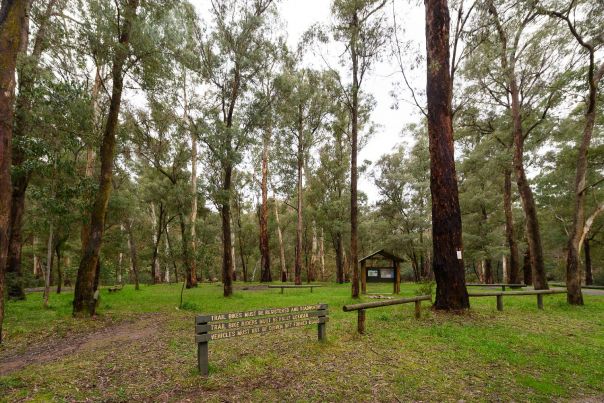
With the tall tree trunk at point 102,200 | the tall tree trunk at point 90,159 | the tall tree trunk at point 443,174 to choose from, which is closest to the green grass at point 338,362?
the tall tree trunk at point 443,174

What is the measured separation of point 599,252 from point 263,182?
1272 inches

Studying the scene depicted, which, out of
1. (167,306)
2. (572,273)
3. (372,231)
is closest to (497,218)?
(372,231)

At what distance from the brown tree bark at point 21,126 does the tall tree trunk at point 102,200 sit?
1986 mm

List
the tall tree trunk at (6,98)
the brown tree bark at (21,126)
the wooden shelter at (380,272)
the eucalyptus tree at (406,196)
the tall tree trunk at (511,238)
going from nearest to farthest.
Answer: the tall tree trunk at (6,98) < the brown tree bark at (21,126) < the wooden shelter at (380,272) < the tall tree trunk at (511,238) < the eucalyptus tree at (406,196)

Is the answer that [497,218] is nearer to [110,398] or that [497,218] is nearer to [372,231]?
[372,231]

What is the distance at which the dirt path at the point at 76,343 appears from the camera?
18.3 ft

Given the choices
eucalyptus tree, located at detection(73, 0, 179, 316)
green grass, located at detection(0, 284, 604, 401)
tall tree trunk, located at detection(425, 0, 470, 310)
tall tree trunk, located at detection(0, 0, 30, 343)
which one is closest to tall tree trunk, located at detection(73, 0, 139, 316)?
eucalyptus tree, located at detection(73, 0, 179, 316)

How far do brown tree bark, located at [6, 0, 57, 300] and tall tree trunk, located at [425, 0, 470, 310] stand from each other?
10.7 meters

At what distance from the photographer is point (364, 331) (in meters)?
6.94

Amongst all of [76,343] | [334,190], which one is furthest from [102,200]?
[334,190]

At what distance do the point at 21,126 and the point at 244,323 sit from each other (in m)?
10.3

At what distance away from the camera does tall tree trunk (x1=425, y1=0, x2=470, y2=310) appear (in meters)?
8.45

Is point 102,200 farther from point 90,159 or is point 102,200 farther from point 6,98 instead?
point 6,98

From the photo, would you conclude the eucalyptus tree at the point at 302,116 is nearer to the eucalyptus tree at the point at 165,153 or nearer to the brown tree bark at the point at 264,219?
the brown tree bark at the point at 264,219
